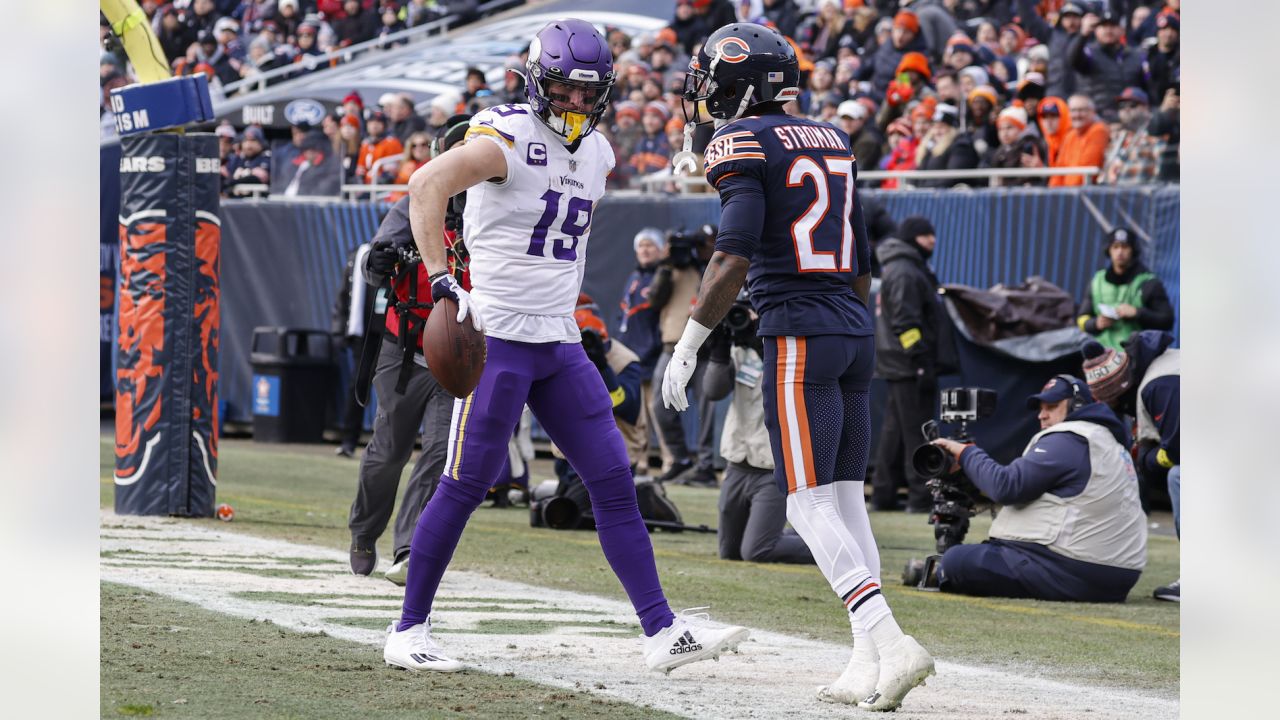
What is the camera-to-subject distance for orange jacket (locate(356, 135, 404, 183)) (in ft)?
59.3

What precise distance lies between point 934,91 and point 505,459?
428 inches

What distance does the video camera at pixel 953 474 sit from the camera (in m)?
7.96

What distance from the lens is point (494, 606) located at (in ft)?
23.1

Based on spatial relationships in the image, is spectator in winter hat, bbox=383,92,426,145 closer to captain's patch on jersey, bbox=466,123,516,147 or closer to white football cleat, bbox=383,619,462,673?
captain's patch on jersey, bbox=466,123,516,147

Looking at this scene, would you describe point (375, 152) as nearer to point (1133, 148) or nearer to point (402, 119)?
point (402, 119)

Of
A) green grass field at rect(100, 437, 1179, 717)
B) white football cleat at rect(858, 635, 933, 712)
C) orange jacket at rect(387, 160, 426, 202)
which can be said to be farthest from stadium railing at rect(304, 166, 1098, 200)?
white football cleat at rect(858, 635, 933, 712)

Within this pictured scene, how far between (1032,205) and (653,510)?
425 centimetres

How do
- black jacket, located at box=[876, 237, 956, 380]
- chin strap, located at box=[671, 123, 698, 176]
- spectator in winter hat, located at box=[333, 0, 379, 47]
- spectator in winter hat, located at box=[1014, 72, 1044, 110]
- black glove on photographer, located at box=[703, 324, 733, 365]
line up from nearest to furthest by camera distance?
chin strap, located at box=[671, 123, 698, 176] → black glove on photographer, located at box=[703, 324, 733, 365] → black jacket, located at box=[876, 237, 956, 380] → spectator in winter hat, located at box=[1014, 72, 1044, 110] → spectator in winter hat, located at box=[333, 0, 379, 47]

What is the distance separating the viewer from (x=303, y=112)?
21297 millimetres

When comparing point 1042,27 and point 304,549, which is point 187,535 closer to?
point 304,549

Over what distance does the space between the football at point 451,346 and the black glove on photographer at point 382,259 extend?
2.05m

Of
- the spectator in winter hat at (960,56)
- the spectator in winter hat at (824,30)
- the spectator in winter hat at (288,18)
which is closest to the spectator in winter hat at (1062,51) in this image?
the spectator in winter hat at (960,56)

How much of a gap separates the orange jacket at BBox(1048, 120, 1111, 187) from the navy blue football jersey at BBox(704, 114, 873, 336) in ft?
26.9
